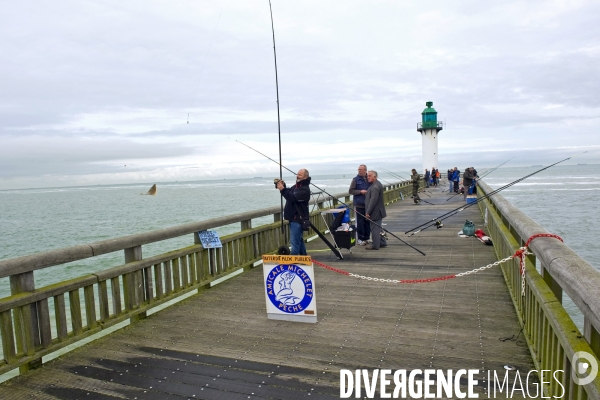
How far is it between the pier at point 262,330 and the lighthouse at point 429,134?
48218 millimetres

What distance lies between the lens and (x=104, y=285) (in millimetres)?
4820

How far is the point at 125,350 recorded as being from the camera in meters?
4.53

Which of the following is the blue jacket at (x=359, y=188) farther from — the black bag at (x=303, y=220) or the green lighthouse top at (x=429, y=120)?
the green lighthouse top at (x=429, y=120)

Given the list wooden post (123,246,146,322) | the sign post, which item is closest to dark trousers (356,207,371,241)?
the sign post

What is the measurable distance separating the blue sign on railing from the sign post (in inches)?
60.4

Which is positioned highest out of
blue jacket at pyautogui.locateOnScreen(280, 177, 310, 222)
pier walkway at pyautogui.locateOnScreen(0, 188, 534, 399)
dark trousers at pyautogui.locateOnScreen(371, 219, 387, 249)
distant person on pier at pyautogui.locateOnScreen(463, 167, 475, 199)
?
blue jacket at pyautogui.locateOnScreen(280, 177, 310, 222)

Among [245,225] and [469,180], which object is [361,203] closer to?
[245,225]

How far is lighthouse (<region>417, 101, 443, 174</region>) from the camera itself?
5306 cm

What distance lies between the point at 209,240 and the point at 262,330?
1966mm

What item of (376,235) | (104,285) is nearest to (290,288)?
(104,285)

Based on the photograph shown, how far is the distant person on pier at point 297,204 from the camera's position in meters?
7.16

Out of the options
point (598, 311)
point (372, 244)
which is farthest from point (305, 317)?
point (372, 244)

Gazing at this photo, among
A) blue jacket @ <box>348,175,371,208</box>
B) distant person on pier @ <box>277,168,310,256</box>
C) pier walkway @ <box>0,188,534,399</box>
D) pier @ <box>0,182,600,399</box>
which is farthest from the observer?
blue jacket @ <box>348,175,371,208</box>

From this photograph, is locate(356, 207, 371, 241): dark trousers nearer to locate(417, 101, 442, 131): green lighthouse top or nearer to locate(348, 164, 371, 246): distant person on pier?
locate(348, 164, 371, 246): distant person on pier
